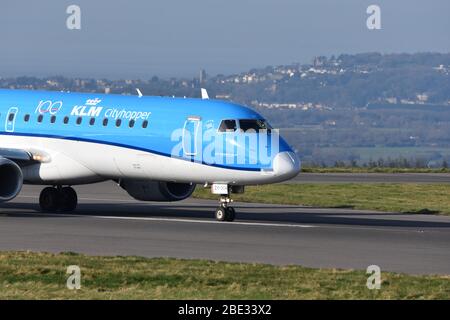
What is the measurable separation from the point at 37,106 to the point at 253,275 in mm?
16957

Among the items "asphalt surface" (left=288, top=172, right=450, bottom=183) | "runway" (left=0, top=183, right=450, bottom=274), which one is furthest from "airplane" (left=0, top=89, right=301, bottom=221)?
"asphalt surface" (left=288, top=172, right=450, bottom=183)

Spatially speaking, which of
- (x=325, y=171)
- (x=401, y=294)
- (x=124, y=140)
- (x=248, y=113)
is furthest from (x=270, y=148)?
(x=325, y=171)

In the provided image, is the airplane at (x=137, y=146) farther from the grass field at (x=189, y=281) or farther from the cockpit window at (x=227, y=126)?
the grass field at (x=189, y=281)

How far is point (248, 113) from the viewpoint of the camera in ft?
124

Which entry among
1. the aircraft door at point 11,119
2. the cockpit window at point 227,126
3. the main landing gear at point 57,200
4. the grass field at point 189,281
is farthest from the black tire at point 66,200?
the grass field at point 189,281

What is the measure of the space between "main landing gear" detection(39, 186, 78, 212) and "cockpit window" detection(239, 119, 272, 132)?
6479mm

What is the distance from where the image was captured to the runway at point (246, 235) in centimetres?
2869

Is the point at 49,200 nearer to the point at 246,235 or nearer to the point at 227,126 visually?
the point at 227,126

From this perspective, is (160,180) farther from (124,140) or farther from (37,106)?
(37,106)

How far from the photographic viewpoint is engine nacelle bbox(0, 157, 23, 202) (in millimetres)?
38281

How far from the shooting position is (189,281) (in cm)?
2406

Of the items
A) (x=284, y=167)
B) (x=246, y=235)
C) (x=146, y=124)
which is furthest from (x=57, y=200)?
(x=246, y=235)

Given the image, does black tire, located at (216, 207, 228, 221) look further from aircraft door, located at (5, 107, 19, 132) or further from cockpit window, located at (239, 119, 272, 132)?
aircraft door, located at (5, 107, 19, 132)

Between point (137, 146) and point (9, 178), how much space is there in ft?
11.2
